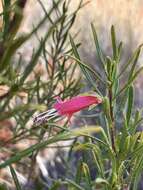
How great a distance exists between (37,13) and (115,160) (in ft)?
18.6

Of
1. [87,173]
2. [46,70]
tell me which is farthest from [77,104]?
[46,70]

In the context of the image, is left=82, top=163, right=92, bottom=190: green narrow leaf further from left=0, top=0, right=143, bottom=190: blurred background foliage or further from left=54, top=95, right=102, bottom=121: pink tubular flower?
left=54, top=95, right=102, bottom=121: pink tubular flower

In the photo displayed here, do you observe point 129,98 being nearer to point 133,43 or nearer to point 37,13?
point 37,13

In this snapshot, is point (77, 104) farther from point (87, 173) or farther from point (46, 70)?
point (46, 70)

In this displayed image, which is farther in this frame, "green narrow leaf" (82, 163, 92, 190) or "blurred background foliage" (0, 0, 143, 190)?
"green narrow leaf" (82, 163, 92, 190)

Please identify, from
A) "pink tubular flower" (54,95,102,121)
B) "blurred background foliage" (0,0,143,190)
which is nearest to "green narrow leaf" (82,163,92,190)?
"blurred background foliage" (0,0,143,190)

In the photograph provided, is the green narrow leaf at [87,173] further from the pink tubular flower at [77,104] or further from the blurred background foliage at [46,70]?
the pink tubular flower at [77,104]

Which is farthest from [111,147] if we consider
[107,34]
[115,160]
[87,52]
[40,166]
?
[107,34]

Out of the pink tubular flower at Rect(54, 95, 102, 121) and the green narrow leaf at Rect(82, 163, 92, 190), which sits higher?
the pink tubular flower at Rect(54, 95, 102, 121)

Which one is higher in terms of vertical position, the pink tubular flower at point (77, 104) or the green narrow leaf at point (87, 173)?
the pink tubular flower at point (77, 104)

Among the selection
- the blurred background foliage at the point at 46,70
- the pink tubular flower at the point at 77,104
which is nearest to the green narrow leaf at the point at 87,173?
the blurred background foliage at the point at 46,70

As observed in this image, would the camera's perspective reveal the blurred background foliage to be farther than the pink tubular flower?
No

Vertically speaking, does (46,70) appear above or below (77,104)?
above

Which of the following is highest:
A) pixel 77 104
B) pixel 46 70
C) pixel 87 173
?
pixel 46 70
